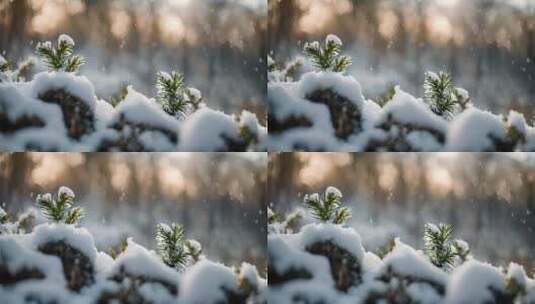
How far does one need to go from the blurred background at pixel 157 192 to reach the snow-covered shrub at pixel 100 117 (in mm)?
47

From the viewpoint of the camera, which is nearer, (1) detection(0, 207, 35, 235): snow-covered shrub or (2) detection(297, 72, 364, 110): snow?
(1) detection(0, 207, 35, 235): snow-covered shrub

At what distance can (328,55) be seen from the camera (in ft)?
8.78

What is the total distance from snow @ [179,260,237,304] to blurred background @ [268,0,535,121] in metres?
0.89

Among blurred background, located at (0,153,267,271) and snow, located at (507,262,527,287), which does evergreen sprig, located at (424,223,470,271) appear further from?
blurred background, located at (0,153,267,271)

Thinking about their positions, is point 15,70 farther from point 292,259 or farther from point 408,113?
point 408,113

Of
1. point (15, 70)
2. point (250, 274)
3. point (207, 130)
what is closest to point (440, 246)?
point (250, 274)

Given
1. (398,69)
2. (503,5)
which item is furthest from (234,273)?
(503,5)

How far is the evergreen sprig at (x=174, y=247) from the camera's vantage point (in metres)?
2.60

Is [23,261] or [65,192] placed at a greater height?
[65,192]

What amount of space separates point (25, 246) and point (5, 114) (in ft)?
1.71

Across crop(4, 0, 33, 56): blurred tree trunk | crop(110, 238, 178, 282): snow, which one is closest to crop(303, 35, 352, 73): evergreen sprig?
crop(110, 238, 178, 282): snow

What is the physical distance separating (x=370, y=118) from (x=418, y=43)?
1.18 feet

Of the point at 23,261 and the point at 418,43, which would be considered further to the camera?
the point at 418,43

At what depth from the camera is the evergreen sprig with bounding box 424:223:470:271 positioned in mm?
2615
